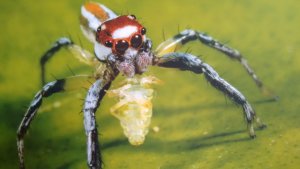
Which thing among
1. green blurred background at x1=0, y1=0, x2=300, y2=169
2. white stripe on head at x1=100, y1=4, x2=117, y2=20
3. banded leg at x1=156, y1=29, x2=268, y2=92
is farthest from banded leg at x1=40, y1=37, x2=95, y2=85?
banded leg at x1=156, y1=29, x2=268, y2=92

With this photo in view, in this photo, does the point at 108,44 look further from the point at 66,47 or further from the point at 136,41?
the point at 66,47

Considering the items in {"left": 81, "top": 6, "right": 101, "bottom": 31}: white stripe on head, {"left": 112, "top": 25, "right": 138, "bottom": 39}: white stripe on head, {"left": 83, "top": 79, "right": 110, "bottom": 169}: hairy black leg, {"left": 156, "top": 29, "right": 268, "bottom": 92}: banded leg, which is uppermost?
{"left": 81, "top": 6, "right": 101, "bottom": 31}: white stripe on head

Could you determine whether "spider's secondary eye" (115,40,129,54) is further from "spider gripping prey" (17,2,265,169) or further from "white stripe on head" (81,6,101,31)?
"white stripe on head" (81,6,101,31)

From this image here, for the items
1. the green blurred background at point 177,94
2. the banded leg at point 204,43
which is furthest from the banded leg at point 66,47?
the banded leg at point 204,43

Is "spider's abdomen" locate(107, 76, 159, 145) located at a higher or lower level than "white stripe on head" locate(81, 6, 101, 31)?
lower

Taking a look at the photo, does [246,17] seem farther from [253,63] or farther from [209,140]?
[209,140]

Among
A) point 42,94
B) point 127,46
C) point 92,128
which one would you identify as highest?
point 127,46

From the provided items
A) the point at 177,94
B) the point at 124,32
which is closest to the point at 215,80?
the point at 177,94
